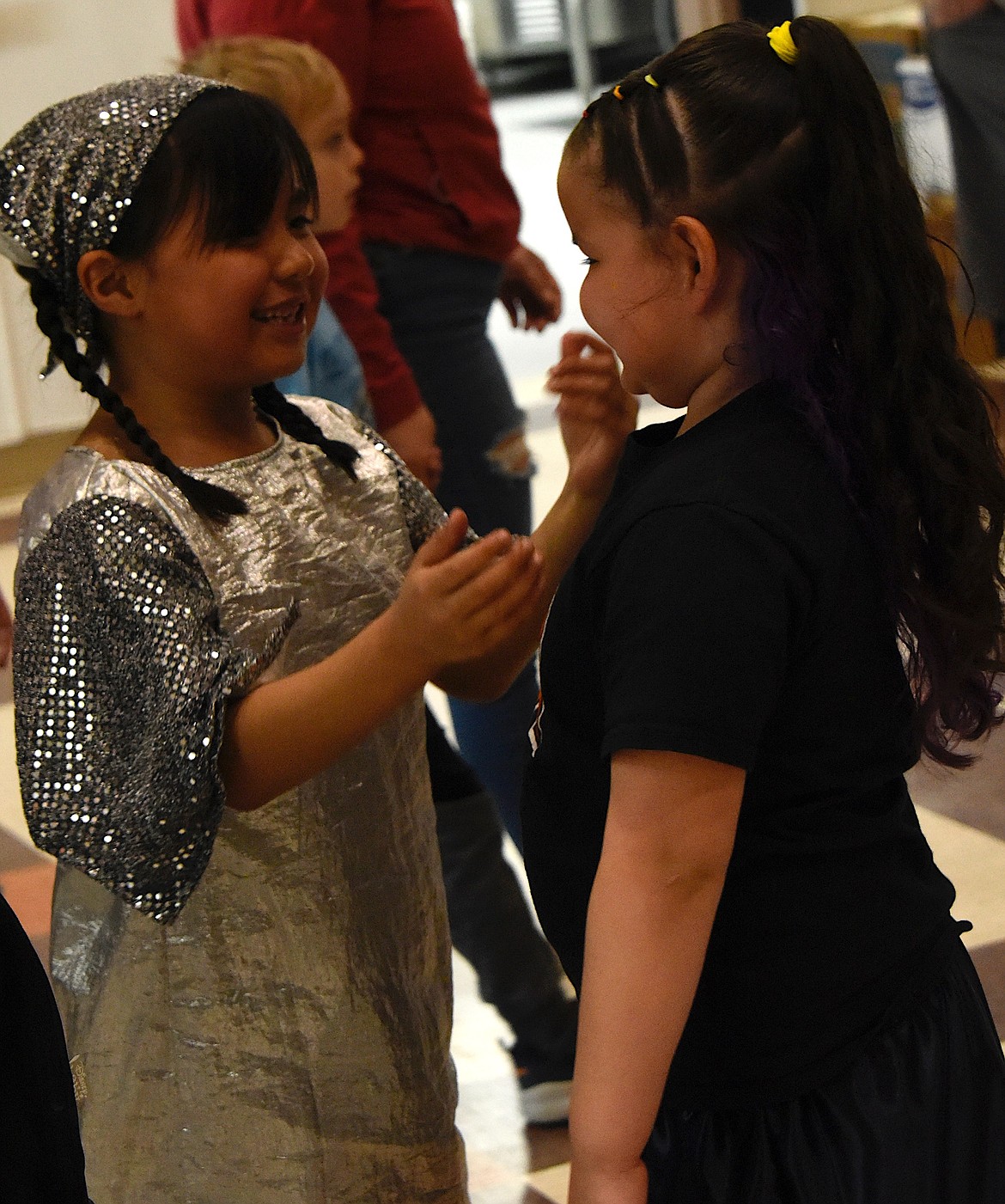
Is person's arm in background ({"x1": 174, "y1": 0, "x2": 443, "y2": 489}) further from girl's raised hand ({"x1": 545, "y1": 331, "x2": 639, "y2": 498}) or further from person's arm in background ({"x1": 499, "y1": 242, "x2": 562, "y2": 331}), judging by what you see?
girl's raised hand ({"x1": 545, "y1": 331, "x2": 639, "y2": 498})

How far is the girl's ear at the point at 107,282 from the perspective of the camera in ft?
3.65

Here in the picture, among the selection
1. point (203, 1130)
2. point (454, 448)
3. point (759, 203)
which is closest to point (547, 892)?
point (203, 1130)

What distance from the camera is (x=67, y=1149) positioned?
3.31ft

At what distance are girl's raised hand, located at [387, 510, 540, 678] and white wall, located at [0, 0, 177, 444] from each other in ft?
14.1

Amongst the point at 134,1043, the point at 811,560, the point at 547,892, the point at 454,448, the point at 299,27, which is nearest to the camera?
the point at 811,560

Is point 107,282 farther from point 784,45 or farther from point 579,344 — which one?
point 784,45

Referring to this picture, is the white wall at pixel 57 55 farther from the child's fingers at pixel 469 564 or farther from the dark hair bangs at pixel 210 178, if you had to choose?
the child's fingers at pixel 469 564

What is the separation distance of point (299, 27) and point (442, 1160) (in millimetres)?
1217

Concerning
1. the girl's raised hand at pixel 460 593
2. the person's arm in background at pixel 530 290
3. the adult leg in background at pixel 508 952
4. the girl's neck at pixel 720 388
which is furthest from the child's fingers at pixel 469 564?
the person's arm in background at pixel 530 290

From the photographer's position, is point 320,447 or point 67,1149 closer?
point 67,1149

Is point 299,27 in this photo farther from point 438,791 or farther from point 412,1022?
point 412,1022

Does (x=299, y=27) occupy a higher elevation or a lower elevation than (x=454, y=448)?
higher

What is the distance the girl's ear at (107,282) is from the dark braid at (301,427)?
0.55 feet

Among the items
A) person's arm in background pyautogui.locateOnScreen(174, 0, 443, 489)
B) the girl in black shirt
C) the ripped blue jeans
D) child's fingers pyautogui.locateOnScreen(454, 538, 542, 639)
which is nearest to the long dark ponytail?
the girl in black shirt
